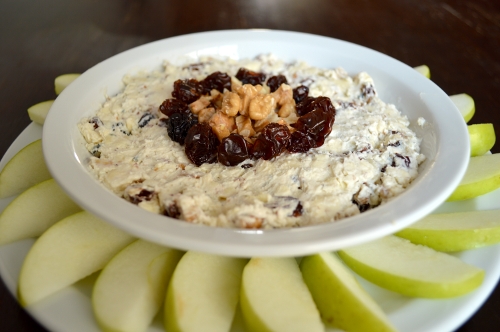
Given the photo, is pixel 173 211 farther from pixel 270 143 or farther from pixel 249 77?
pixel 249 77

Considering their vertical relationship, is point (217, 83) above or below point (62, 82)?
above

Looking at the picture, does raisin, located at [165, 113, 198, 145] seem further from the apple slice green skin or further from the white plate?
the apple slice green skin

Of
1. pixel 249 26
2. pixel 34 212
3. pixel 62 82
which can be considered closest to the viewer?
pixel 34 212

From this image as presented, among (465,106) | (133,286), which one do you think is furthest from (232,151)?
(465,106)

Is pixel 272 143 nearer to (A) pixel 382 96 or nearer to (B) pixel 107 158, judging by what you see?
(B) pixel 107 158

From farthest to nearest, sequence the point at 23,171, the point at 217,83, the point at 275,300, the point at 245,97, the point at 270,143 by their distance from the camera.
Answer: the point at 217,83
the point at 245,97
the point at 23,171
the point at 270,143
the point at 275,300

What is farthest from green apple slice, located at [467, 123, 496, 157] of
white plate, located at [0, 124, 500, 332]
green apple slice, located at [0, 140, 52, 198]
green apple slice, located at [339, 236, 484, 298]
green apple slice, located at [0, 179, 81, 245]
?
green apple slice, located at [0, 140, 52, 198]
